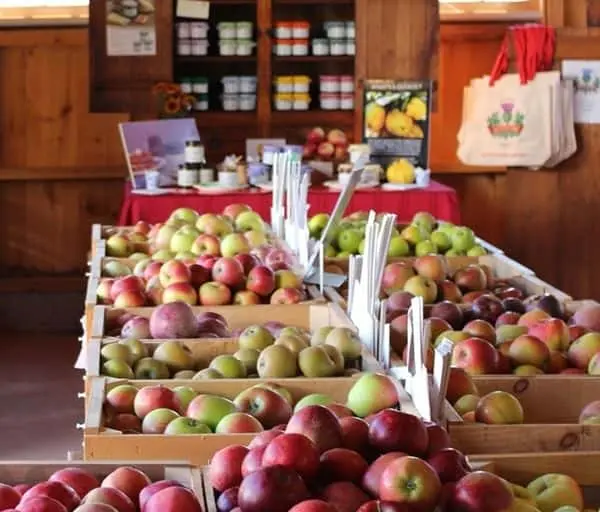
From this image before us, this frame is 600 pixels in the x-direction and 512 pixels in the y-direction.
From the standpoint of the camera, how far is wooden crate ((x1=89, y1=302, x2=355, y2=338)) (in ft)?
11.6

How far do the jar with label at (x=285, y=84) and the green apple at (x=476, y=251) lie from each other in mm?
3551

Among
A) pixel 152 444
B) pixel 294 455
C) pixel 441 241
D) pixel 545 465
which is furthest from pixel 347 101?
pixel 294 455

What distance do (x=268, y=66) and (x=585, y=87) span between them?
1.90 metres

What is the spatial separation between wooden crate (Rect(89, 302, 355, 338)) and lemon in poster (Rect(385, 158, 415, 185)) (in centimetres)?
364

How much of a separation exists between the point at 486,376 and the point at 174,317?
0.85m

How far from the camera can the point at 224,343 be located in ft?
10.5

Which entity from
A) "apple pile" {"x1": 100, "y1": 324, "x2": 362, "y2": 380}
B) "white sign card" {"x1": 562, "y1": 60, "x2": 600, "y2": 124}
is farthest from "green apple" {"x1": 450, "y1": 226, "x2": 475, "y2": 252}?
"white sign card" {"x1": 562, "y1": 60, "x2": 600, "y2": 124}

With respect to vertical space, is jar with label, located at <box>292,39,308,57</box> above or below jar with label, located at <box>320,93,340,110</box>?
above

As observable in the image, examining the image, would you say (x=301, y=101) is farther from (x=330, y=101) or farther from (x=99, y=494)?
(x=99, y=494)

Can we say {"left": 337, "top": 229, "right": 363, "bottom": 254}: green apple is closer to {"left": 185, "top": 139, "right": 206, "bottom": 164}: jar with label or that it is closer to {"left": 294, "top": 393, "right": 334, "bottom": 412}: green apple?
{"left": 294, "top": 393, "right": 334, "bottom": 412}: green apple

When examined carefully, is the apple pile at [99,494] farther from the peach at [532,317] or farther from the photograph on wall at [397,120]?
the photograph on wall at [397,120]

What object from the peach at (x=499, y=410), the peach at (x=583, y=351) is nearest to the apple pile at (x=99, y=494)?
the peach at (x=499, y=410)

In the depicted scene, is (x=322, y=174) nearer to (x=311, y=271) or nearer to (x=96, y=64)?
(x=96, y=64)

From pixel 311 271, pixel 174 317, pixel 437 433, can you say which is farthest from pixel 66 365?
pixel 437 433
